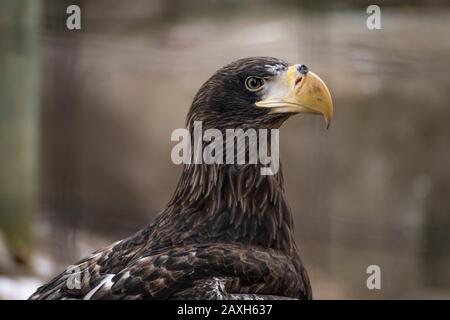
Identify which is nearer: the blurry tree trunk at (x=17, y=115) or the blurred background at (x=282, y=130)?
the blurry tree trunk at (x=17, y=115)

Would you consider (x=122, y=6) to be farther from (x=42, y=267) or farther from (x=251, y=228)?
(x=251, y=228)

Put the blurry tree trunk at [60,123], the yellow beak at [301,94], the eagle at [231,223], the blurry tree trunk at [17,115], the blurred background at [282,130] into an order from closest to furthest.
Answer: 1. the eagle at [231,223]
2. the yellow beak at [301,94]
3. the blurry tree trunk at [17,115]
4. the blurred background at [282,130]
5. the blurry tree trunk at [60,123]

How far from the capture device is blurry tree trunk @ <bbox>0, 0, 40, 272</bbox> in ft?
14.5

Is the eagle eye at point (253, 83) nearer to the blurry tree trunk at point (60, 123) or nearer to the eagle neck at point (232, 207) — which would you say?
the eagle neck at point (232, 207)

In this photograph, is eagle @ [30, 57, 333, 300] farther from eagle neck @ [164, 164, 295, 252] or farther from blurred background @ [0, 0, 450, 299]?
blurred background @ [0, 0, 450, 299]

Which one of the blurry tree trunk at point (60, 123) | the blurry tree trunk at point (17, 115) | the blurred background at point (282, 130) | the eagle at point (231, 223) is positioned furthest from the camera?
the blurry tree trunk at point (60, 123)

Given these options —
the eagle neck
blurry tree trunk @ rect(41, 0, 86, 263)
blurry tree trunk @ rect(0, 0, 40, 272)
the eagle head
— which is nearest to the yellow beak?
the eagle head

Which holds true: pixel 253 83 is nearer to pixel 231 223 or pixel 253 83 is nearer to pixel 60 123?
pixel 231 223

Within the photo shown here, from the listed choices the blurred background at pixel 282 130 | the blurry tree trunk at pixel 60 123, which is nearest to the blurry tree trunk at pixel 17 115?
the blurred background at pixel 282 130

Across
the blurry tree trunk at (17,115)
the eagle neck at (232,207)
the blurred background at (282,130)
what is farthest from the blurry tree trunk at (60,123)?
the eagle neck at (232,207)

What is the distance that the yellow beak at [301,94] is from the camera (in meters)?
2.31

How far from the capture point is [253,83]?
235cm

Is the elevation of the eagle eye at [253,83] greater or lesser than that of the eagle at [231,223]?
greater

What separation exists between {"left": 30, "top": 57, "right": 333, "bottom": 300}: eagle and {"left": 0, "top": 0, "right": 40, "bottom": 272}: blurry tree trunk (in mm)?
2174
